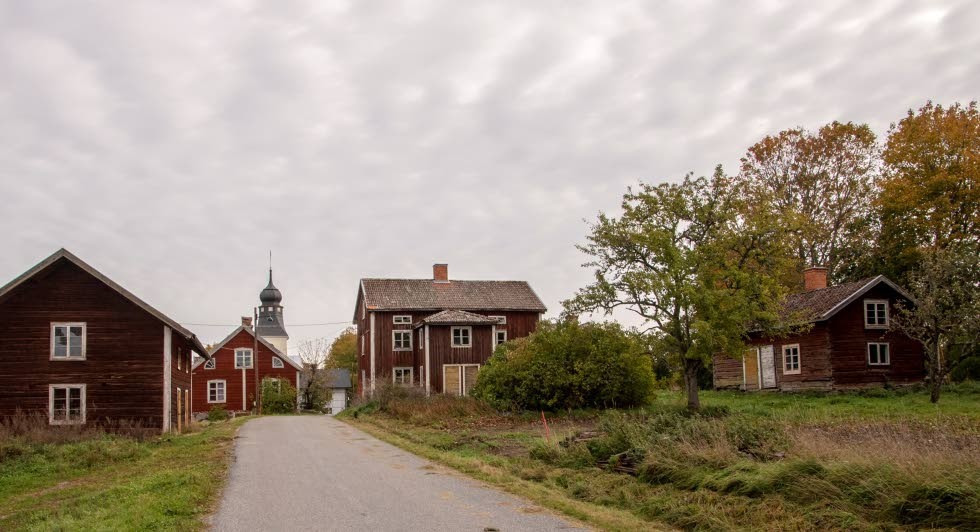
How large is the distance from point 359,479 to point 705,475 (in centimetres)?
630

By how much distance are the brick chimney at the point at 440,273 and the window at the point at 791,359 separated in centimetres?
2182

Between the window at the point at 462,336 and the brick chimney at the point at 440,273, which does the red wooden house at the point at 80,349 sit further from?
the brick chimney at the point at 440,273

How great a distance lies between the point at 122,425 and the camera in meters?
28.5

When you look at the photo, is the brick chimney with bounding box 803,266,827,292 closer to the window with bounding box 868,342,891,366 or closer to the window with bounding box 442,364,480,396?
the window with bounding box 868,342,891,366

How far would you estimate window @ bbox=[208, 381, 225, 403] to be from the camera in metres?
60.2

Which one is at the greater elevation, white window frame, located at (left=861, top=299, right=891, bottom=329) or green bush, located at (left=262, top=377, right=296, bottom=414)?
white window frame, located at (left=861, top=299, right=891, bottom=329)

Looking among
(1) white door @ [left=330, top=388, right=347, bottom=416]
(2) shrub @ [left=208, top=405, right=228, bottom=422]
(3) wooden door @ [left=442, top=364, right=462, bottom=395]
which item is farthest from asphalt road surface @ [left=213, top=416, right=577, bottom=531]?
(1) white door @ [left=330, top=388, right=347, bottom=416]

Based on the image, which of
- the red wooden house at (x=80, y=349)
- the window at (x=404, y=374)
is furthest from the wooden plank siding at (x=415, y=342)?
the red wooden house at (x=80, y=349)

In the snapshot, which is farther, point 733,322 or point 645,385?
point 645,385

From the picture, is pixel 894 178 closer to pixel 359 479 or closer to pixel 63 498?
pixel 359 479

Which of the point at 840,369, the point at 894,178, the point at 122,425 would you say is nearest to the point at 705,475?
the point at 122,425

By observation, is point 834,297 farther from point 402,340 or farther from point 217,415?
point 217,415

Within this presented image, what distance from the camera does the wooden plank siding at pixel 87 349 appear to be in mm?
28594

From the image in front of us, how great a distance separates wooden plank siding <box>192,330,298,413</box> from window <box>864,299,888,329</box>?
40318 millimetres
